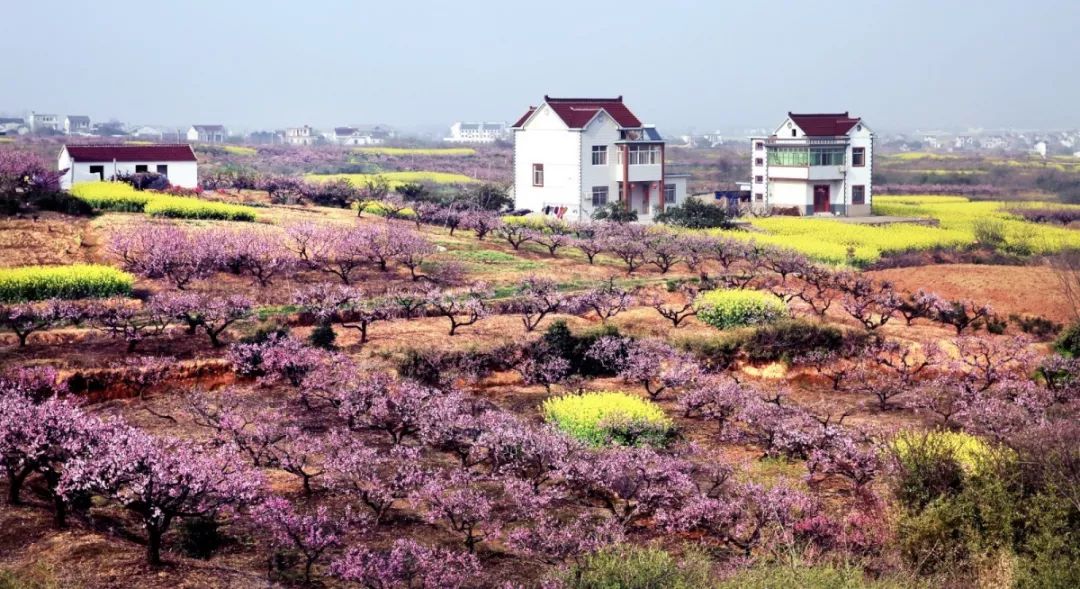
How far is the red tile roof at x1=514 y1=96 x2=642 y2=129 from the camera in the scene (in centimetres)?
5634

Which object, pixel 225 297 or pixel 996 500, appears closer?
pixel 996 500

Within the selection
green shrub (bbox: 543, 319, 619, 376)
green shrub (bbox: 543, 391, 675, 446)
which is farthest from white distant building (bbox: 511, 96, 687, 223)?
green shrub (bbox: 543, 391, 675, 446)

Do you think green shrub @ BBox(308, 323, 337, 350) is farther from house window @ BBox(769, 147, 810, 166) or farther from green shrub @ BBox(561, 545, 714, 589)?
house window @ BBox(769, 147, 810, 166)

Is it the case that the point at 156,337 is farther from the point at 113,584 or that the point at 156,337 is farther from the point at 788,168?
the point at 788,168

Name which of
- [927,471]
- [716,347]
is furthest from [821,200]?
[927,471]

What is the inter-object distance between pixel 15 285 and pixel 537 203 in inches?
1292

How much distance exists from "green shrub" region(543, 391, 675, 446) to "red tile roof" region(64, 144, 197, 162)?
3674cm

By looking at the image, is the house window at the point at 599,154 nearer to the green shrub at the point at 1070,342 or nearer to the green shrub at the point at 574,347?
the green shrub at the point at 1070,342

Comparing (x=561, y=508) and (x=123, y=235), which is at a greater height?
(x=123, y=235)

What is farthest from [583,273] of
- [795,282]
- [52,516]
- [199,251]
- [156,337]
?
[52,516]

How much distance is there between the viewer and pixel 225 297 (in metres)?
30.2

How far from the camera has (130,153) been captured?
2090 inches

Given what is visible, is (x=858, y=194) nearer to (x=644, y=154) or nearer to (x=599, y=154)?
(x=644, y=154)

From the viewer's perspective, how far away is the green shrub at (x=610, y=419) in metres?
19.6
